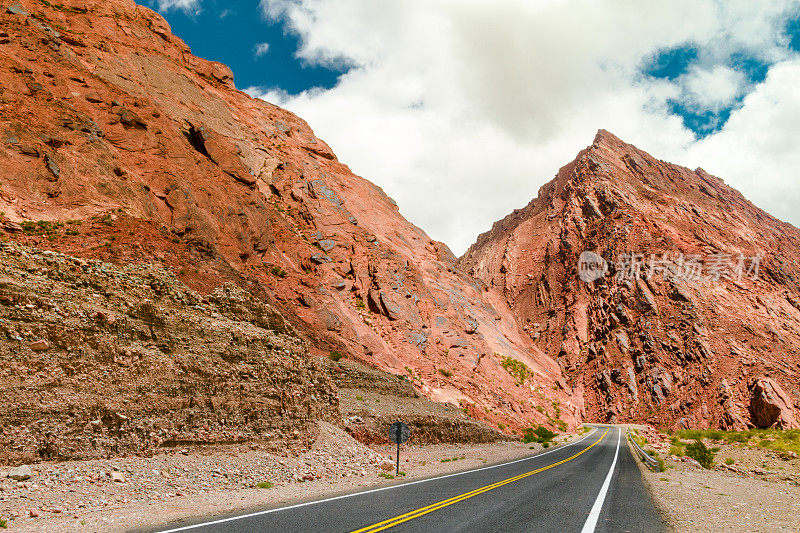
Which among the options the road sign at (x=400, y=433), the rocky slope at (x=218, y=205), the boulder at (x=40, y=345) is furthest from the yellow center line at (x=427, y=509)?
the rocky slope at (x=218, y=205)

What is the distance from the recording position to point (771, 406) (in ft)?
152

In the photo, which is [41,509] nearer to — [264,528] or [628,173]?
[264,528]

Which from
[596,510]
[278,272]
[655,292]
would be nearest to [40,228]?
[278,272]

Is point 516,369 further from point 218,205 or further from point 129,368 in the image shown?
point 129,368

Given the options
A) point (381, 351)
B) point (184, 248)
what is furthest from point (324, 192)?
point (184, 248)

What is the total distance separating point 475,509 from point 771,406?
55.8m

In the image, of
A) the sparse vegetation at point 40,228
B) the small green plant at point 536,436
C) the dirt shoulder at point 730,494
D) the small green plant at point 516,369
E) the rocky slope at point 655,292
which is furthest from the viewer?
the rocky slope at point 655,292

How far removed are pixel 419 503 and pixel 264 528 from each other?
4.17 meters

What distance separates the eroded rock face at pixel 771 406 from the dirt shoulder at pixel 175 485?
167ft

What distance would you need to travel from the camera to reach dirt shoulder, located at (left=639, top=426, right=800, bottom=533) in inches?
355

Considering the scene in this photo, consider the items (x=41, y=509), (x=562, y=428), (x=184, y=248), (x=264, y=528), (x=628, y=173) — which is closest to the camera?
(x=264, y=528)

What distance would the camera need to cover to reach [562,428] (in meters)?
44.5

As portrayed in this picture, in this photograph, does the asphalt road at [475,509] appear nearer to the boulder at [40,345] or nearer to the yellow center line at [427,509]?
the yellow center line at [427,509]

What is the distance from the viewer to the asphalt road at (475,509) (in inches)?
308
